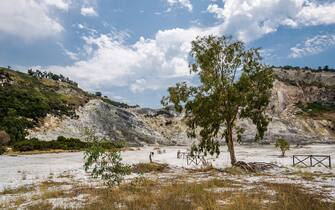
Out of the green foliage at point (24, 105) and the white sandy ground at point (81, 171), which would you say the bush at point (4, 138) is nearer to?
the green foliage at point (24, 105)

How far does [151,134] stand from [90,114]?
28.9m

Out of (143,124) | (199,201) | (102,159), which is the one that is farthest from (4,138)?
(199,201)

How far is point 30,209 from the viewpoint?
16.5 meters

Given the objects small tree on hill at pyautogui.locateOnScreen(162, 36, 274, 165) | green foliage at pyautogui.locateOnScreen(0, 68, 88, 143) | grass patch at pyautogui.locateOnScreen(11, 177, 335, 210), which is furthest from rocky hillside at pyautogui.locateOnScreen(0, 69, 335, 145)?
grass patch at pyautogui.locateOnScreen(11, 177, 335, 210)

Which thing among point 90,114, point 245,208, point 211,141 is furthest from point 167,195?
point 90,114

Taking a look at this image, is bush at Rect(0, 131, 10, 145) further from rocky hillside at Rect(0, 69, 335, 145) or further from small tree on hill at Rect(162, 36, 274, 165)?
small tree on hill at Rect(162, 36, 274, 165)

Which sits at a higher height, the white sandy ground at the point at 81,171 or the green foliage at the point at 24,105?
the green foliage at the point at 24,105

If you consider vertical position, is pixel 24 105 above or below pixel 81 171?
above

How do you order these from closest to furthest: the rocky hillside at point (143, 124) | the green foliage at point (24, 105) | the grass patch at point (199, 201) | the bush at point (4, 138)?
the grass patch at point (199, 201), the bush at point (4, 138), the green foliage at point (24, 105), the rocky hillside at point (143, 124)

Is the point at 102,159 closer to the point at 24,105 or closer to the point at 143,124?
the point at 24,105

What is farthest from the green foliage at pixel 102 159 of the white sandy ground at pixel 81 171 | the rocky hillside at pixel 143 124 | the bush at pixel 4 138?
the rocky hillside at pixel 143 124

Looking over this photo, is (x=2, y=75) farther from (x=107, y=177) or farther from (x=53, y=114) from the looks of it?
(x=107, y=177)

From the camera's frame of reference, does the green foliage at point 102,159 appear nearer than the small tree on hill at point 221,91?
Yes

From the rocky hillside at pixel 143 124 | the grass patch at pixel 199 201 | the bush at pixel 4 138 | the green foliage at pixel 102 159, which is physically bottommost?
the grass patch at pixel 199 201
